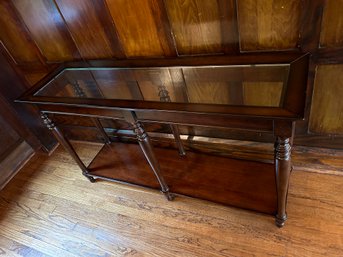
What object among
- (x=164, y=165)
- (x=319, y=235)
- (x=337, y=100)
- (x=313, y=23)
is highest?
(x=313, y=23)

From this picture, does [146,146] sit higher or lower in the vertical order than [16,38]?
lower

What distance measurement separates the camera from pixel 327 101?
1117mm

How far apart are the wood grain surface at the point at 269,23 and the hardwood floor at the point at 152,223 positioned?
2.55 ft

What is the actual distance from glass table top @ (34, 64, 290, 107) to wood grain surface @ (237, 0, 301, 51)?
0.12 metres

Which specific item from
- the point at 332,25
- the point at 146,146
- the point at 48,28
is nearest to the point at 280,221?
the point at 146,146

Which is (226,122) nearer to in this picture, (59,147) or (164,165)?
(164,165)

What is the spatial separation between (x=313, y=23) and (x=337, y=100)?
38 cm

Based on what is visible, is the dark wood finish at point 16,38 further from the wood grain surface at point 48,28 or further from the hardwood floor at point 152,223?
the hardwood floor at point 152,223

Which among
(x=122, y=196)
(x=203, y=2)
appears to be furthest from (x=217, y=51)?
(x=122, y=196)

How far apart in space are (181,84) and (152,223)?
81cm

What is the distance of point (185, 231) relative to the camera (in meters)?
1.34

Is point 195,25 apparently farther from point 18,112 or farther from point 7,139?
point 7,139

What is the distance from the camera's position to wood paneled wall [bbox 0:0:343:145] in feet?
3.11

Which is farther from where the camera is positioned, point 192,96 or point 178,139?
point 178,139
